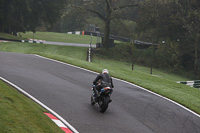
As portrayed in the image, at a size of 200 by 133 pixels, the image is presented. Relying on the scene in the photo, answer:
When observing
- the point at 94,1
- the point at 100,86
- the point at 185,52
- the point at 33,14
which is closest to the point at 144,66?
the point at 185,52

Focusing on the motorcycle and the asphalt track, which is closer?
the asphalt track

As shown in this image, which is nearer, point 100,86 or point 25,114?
point 25,114

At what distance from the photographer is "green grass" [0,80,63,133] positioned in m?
7.67

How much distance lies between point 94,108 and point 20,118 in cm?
425

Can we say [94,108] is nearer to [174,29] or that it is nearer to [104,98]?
[104,98]

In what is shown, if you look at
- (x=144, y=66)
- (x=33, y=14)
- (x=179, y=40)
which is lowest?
(x=144, y=66)

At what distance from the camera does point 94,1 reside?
3900 centimetres

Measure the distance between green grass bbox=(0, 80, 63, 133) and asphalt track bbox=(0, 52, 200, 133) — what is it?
1253 mm

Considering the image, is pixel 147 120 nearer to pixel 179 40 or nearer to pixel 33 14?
pixel 179 40

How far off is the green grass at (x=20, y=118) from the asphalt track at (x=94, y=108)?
4.11ft

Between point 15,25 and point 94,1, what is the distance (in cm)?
1349

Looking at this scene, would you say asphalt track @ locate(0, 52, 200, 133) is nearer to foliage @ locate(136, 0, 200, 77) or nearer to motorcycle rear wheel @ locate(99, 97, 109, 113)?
motorcycle rear wheel @ locate(99, 97, 109, 113)

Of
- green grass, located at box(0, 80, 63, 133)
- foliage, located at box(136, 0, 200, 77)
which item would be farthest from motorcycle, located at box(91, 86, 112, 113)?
foliage, located at box(136, 0, 200, 77)

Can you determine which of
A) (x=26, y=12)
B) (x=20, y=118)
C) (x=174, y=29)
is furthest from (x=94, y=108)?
(x=26, y=12)
